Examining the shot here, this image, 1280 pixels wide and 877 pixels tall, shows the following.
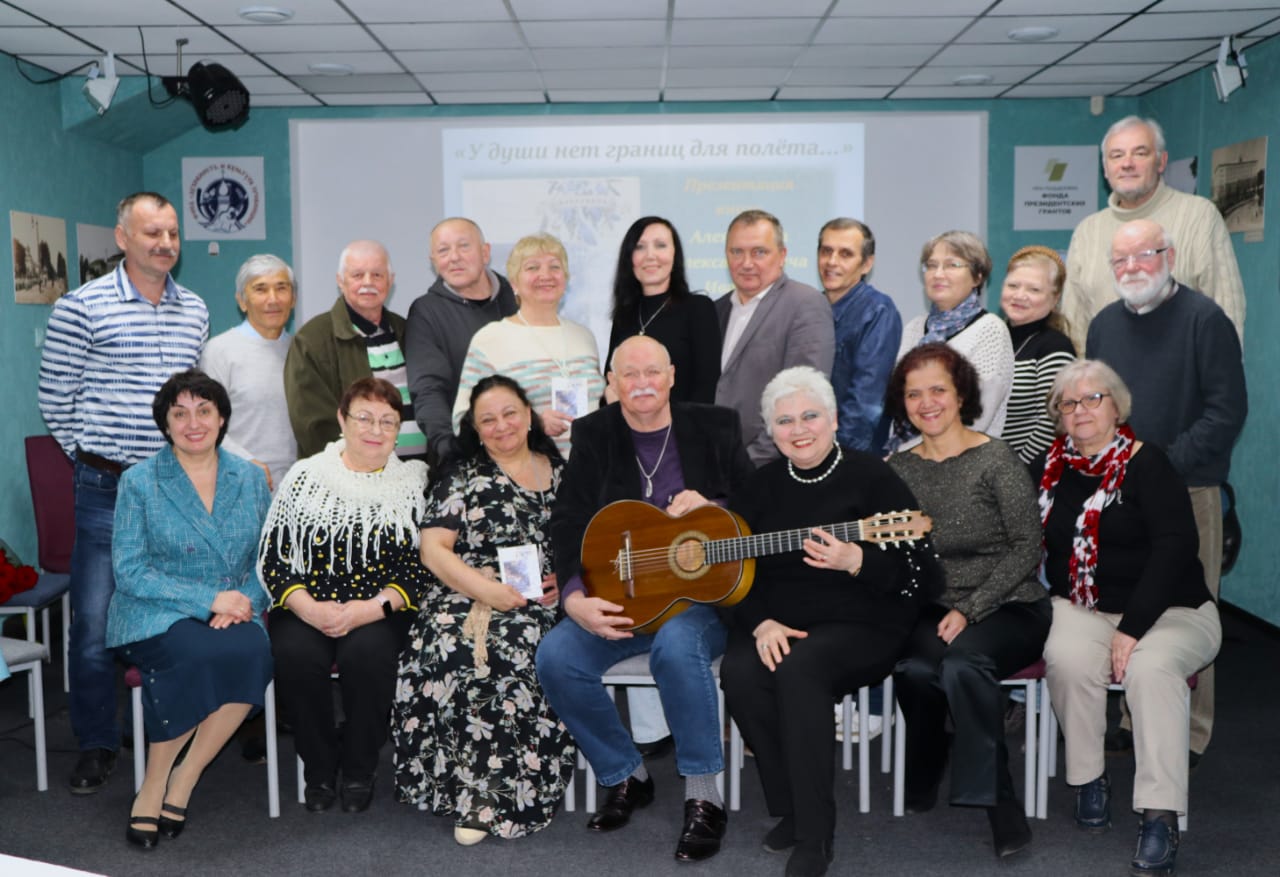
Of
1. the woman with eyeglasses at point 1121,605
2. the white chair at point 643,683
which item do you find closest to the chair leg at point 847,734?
the white chair at point 643,683

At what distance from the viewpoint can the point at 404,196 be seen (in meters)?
6.99

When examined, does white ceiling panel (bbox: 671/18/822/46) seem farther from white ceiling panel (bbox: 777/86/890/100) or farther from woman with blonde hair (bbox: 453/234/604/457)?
woman with blonde hair (bbox: 453/234/604/457)

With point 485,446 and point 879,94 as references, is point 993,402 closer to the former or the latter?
point 485,446

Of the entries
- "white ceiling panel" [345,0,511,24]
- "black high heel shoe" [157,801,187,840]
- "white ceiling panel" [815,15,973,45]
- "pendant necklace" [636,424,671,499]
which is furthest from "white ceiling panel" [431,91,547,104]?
"black high heel shoe" [157,801,187,840]

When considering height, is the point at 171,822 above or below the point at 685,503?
below

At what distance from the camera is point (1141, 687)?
2768mm

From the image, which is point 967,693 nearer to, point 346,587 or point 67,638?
point 346,587

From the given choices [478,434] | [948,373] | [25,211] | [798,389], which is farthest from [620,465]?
[25,211]

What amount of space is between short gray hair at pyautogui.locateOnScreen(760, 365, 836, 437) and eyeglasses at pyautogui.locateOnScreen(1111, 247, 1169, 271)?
3.64 feet

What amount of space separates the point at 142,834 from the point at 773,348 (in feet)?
7.61

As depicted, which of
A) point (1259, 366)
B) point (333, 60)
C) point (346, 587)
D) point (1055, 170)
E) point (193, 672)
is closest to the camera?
point (193, 672)

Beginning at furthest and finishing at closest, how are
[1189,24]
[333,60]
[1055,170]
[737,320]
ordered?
[1055,170] < [333,60] < [1189,24] < [737,320]

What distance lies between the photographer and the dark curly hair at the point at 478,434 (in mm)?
3146

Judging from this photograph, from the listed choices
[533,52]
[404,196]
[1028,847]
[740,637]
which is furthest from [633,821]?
[404,196]
